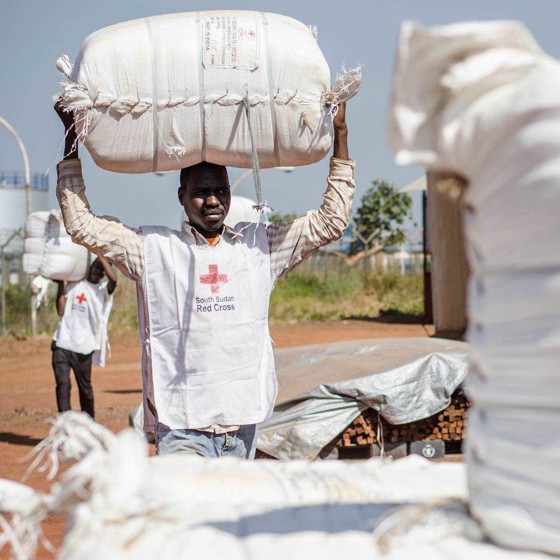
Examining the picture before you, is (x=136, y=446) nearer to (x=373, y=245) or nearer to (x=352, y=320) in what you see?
(x=352, y=320)

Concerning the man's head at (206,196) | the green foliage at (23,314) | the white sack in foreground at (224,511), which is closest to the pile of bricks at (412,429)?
the man's head at (206,196)

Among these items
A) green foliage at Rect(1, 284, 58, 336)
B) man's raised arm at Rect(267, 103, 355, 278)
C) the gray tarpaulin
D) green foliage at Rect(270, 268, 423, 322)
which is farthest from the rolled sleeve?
green foliage at Rect(270, 268, 423, 322)

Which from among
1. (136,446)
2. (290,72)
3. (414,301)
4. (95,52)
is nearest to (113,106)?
(95,52)

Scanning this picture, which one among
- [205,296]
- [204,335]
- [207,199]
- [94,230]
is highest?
[207,199]

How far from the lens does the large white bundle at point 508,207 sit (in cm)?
154

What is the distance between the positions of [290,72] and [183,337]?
3.57 ft

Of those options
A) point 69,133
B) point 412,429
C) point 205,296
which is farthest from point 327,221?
point 412,429

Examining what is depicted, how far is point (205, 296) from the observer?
3812 millimetres

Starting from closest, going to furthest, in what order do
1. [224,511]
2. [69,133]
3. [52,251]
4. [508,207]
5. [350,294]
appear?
[508,207]
[224,511]
[69,133]
[52,251]
[350,294]

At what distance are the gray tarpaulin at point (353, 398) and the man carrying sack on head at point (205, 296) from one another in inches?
125

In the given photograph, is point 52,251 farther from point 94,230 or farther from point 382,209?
point 382,209

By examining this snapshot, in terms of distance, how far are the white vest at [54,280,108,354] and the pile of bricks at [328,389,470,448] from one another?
296cm

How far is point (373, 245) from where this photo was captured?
3127 cm

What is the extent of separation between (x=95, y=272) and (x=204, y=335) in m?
5.61
